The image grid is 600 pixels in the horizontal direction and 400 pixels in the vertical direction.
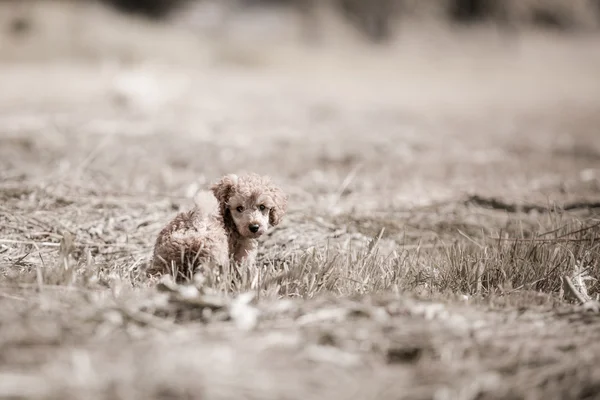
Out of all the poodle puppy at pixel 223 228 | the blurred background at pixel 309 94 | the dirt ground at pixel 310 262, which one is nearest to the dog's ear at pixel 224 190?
the poodle puppy at pixel 223 228

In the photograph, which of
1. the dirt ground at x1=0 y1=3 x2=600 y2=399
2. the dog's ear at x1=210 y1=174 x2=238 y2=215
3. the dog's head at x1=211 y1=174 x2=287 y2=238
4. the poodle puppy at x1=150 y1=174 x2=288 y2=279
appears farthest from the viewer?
the dog's ear at x1=210 y1=174 x2=238 y2=215

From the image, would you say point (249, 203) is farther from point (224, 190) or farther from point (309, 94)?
point (309, 94)

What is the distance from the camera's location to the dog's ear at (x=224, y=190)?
4.55 meters

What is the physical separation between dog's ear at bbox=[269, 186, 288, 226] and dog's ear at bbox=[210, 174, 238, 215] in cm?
25

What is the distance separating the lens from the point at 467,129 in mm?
14867

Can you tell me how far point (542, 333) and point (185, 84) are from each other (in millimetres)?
17207

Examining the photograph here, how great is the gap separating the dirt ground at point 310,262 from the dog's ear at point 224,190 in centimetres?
52

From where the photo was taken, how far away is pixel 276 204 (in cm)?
459

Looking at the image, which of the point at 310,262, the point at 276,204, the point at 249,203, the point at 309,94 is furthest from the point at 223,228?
the point at 309,94

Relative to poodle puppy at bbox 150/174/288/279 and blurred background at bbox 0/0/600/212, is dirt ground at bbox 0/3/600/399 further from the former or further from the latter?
poodle puppy at bbox 150/174/288/279

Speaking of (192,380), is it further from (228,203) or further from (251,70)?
(251,70)

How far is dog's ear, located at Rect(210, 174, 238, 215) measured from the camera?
4555 mm

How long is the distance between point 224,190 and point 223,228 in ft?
0.91

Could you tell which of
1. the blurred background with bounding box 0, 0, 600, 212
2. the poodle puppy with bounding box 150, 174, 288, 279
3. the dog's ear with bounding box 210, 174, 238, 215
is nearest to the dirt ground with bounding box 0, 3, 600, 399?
the blurred background with bounding box 0, 0, 600, 212
